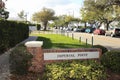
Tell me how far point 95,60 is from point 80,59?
0.58 metres

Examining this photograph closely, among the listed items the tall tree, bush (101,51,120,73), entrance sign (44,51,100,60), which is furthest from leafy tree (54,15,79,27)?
bush (101,51,120,73)

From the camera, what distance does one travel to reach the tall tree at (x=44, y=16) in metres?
105

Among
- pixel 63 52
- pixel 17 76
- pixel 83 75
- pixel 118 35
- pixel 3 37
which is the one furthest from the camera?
pixel 118 35

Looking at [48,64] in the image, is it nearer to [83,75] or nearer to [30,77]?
[30,77]

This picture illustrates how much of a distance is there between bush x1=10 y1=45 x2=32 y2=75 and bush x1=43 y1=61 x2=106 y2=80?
0.73 metres

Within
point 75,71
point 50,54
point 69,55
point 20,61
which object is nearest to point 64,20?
point 69,55

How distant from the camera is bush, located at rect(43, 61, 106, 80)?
9.26m

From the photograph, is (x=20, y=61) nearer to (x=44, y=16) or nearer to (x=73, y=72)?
(x=73, y=72)

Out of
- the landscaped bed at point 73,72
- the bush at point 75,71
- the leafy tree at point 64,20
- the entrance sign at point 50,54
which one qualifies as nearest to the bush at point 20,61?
the landscaped bed at point 73,72

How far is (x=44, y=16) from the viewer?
104 meters

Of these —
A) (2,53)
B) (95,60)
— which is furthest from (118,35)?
(95,60)

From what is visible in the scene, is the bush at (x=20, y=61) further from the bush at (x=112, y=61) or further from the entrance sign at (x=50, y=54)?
the bush at (x=112, y=61)

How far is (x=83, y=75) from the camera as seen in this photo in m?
9.34

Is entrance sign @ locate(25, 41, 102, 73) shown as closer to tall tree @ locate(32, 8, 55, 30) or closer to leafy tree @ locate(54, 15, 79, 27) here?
tall tree @ locate(32, 8, 55, 30)
